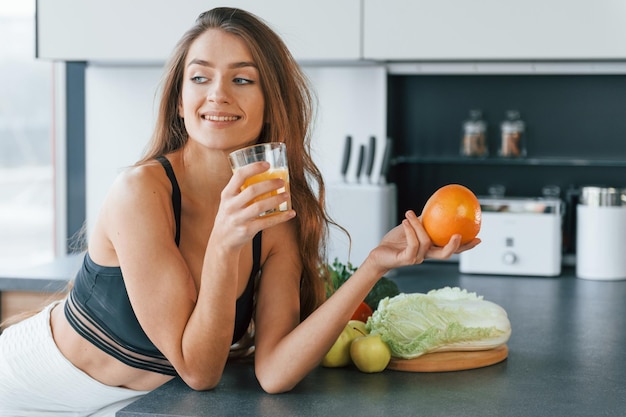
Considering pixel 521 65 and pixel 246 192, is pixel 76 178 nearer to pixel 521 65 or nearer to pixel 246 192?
pixel 521 65

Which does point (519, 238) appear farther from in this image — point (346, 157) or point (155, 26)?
point (155, 26)

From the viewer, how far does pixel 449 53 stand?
2939 millimetres

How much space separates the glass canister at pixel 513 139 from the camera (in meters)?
3.28

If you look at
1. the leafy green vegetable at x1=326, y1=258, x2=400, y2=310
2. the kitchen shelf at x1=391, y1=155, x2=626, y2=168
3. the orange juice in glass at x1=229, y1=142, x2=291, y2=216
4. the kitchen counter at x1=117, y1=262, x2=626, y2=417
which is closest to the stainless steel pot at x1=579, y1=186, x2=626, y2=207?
the kitchen shelf at x1=391, y1=155, x2=626, y2=168

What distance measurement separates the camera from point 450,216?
1458 mm

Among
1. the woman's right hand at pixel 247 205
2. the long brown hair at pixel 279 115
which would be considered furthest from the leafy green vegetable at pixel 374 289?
the woman's right hand at pixel 247 205

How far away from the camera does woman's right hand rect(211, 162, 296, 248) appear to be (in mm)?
1336

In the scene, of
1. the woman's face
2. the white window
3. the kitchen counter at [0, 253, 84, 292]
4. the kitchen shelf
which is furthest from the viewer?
the white window

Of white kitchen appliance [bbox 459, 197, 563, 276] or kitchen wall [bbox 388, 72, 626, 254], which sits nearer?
white kitchen appliance [bbox 459, 197, 563, 276]

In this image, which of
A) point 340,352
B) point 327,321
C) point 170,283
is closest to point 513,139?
point 340,352

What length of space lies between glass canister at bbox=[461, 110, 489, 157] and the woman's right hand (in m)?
2.03

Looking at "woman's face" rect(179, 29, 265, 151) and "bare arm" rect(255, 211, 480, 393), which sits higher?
"woman's face" rect(179, 29, 265, 151)

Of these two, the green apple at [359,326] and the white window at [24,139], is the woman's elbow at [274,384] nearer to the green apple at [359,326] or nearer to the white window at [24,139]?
the green apple at [359,326]

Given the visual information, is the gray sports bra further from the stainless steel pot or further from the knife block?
the stainless steel pot
